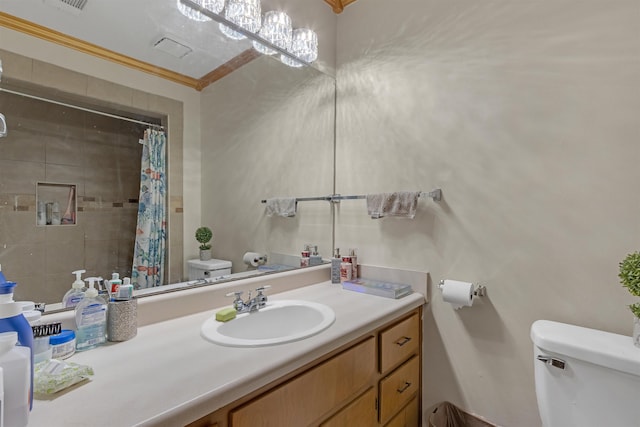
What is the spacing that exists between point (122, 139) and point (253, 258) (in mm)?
748

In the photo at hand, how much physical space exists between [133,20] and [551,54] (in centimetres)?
157

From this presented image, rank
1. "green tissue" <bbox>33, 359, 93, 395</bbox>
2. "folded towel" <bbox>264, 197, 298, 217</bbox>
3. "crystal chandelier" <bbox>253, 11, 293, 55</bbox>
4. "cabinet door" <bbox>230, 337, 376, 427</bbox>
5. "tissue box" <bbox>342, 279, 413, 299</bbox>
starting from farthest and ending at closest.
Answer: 1. "folded towel" <bbox>264, 197, 298, 217</bbox>
2. "crystal chandelier" <bbox>253, 11, 293, 55</bbox>
3. "tissue box" <bbox>342, 279, 413, 299</bbox>
4. "cabinet door" <bbox>230, 337, 376, 427</bbox>
5. "green tissue" <bbox>33, 359, 93, 395</bbox>

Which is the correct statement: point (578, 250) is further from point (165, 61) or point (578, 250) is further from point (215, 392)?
point (165, 61)

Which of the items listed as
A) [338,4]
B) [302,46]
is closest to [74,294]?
[302,46]

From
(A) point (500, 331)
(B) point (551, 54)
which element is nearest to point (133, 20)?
(B) point (551, 54)

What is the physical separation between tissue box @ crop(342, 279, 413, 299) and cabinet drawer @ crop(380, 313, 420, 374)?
0.38 feet

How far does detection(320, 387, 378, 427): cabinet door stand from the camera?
0.99 metres

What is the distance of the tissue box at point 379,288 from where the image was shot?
1.41m

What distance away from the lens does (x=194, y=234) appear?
51.1 inches

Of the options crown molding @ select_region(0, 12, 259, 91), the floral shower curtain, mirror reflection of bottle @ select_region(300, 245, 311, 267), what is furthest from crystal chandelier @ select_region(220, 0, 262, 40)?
mirror reflection of bottle @ select_region(300, 245, 311, 267)

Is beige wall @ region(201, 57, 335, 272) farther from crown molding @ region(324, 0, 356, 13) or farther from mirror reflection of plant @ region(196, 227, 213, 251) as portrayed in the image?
crown molding @ region(324, 0, 356, 13)

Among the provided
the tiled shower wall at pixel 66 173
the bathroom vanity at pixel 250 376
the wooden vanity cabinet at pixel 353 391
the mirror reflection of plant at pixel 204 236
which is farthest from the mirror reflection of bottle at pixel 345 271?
the tiled shower wall at pixel 66 173

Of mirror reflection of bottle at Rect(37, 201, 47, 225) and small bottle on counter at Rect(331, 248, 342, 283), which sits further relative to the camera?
small bottle on counter at Rect(331, 248, 342, 283)

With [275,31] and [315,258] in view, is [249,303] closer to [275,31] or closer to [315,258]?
[315,258]
